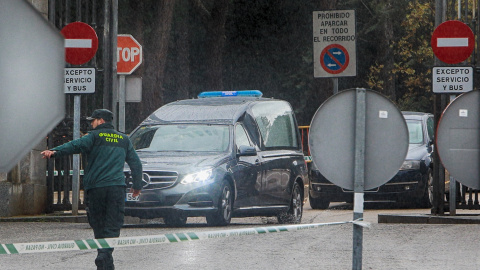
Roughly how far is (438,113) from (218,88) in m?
17.7

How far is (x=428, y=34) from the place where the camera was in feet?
146

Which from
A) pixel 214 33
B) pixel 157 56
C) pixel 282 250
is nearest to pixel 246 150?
pixel 282 250

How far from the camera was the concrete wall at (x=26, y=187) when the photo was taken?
15.8 m

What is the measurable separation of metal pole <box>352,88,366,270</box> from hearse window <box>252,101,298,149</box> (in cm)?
907

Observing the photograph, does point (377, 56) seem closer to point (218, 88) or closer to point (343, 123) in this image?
point (218, 88)

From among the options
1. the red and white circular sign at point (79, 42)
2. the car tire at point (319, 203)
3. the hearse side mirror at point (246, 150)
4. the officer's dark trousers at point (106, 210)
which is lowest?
the car tire at point (319, 203)

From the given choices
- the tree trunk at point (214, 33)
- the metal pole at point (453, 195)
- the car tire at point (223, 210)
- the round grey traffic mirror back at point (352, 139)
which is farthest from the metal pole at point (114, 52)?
the tree trunk at point (214, 33)

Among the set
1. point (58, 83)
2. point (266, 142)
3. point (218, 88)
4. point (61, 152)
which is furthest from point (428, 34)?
point (58, 83)

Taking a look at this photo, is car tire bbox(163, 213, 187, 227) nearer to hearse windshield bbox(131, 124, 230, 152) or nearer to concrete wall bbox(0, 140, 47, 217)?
hearse windshield bbox(131, 124, 230, 152)

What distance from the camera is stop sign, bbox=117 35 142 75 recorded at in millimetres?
16984

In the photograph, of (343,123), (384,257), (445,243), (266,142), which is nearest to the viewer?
(343,123)

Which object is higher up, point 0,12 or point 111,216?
point 0,12

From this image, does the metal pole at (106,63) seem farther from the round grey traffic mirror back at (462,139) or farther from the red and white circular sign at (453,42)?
the round grey traffic mirror back at (462,139)

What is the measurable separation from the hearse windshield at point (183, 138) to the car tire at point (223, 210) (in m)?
0.71
